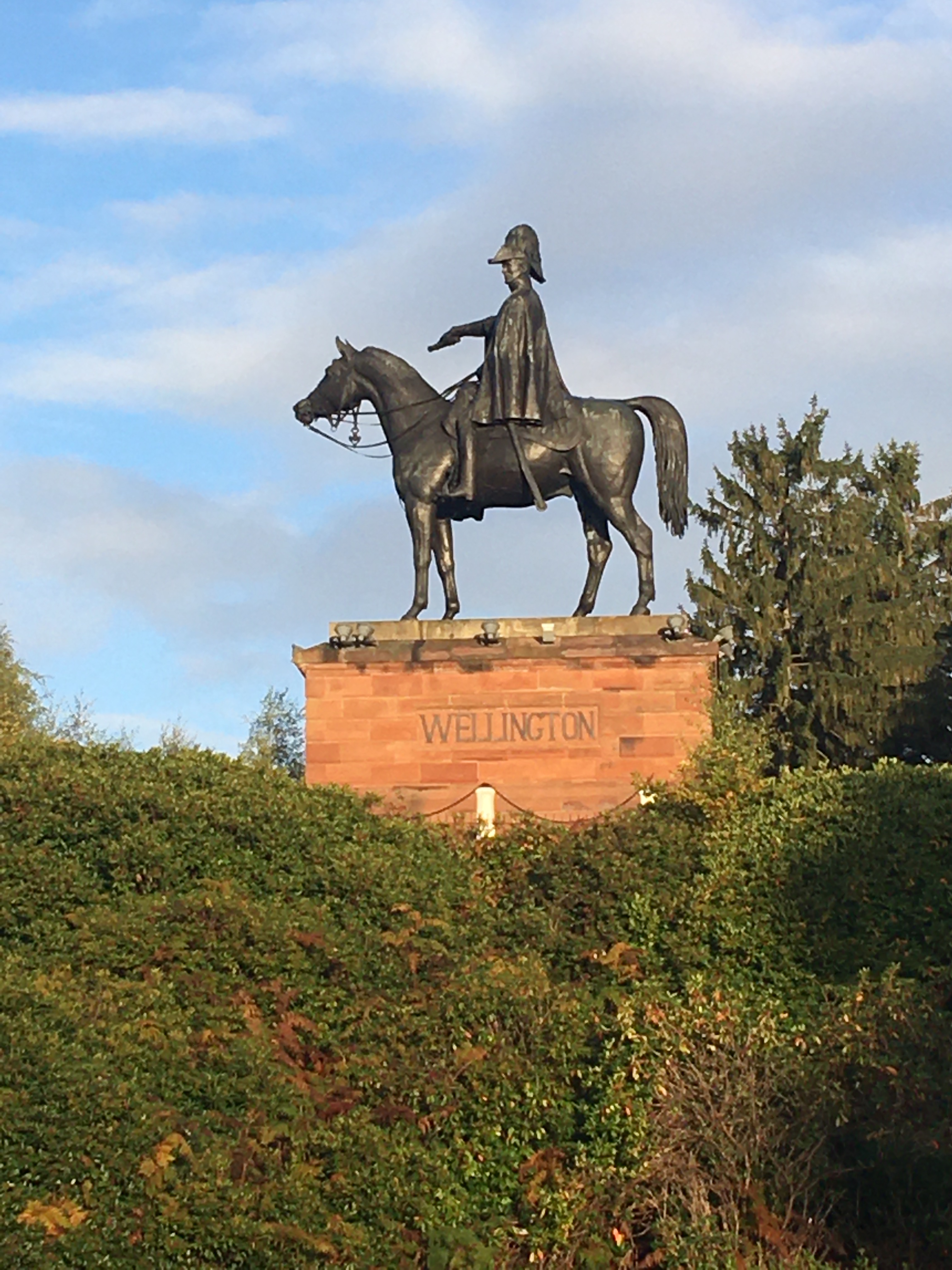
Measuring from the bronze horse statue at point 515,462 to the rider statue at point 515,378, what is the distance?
110 mm

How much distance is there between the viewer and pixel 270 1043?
473 inches

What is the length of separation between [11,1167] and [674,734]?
10.4 metres

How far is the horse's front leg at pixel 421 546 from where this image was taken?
20.2 metres

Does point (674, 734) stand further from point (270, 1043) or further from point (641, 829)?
point (270, 1043)

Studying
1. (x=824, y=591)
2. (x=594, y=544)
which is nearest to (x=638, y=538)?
(x=594, y=544)

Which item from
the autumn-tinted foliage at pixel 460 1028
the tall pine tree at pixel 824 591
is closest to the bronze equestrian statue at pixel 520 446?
the autumn-tinted foliage at pixel 460 1028

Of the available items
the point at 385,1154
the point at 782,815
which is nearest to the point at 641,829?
the point at 782,815

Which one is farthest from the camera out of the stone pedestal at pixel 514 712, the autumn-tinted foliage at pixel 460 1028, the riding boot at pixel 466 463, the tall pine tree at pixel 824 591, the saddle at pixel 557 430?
the tall pine tree at pixel 824 591

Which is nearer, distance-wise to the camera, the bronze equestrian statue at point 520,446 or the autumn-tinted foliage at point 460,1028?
the autumn-tinted foliage at point 460,1028

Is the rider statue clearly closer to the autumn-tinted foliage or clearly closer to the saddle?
the saddle

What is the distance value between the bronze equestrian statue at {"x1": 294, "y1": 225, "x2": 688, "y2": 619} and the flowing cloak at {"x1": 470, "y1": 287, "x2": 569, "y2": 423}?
0.01 metres

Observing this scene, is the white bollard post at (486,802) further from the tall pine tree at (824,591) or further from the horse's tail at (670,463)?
the tall pine tree at (824,591)

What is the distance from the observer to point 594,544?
66.6ft

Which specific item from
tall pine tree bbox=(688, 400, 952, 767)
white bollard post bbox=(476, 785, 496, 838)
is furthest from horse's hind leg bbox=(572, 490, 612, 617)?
tall pine tree bbox=(688, 400, 952, 767)
